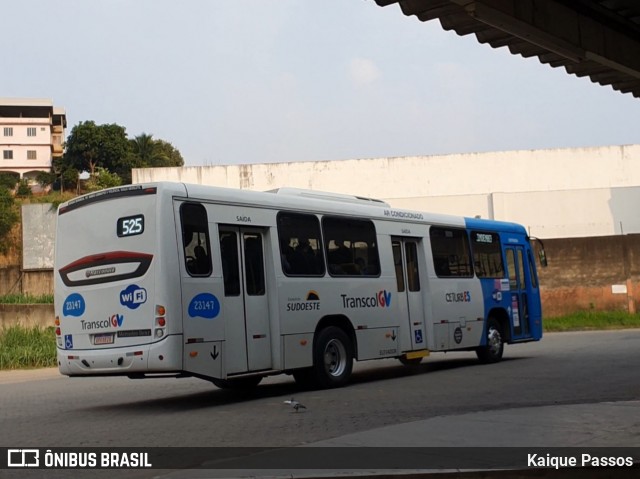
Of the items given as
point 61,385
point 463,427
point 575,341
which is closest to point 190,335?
point 463,427

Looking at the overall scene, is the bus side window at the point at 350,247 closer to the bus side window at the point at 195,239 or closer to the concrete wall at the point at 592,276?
the bus side window at the point at 195,239

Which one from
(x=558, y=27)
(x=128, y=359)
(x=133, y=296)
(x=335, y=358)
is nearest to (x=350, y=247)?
(x=335, y=358)

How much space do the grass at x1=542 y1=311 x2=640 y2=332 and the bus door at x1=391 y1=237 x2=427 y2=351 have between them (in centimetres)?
1770

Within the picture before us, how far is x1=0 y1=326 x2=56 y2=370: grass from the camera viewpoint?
1007 inches

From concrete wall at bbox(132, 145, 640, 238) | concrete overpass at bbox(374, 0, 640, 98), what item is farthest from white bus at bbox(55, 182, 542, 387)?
concrete wall at bbox(132, 145, 640, 238)

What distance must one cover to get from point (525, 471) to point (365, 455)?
1.54 m

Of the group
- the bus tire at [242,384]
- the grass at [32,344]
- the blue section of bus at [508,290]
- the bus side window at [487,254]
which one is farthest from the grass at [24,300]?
the bus tire at [242,384]

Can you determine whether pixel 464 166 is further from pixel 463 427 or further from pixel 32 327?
pixel 463 427

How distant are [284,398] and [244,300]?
5.81 feet

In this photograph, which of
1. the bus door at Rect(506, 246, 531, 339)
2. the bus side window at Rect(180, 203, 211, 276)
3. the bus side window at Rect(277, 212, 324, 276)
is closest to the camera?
the bus side window at Rect(180, 203, 211, 276)

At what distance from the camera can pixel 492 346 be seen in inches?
768

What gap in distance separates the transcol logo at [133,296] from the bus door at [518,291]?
33.9 feet

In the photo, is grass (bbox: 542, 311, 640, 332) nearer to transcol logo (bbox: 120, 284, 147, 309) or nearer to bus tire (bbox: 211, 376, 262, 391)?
bus tire (bbox: 211, 376, 262, 391)

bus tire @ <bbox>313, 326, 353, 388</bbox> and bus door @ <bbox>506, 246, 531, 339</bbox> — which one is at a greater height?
bus door @ <bbox>506, 246, 531, 339</bbox>
